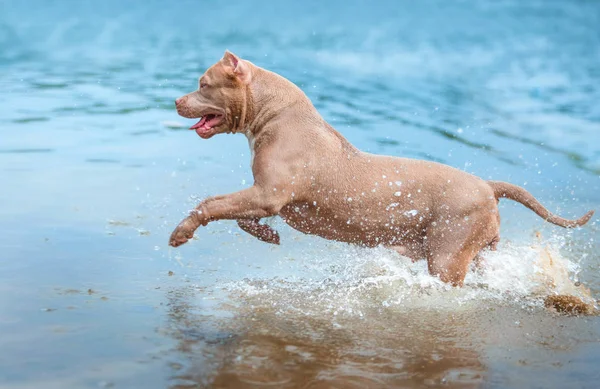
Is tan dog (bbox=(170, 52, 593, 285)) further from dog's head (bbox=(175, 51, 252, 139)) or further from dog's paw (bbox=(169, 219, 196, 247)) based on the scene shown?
dog's paw (bbox=(169, 219, 196, 247))

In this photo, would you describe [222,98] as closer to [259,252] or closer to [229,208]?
[229,208]

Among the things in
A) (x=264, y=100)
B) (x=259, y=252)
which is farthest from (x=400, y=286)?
(x=264, y=100)

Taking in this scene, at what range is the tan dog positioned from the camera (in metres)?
5.98

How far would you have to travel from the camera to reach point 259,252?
7414 mm

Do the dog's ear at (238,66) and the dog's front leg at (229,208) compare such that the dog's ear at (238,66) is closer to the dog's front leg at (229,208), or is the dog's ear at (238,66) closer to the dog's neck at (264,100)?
the dog's neck at (264,100)

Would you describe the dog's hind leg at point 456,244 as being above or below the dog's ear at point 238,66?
below

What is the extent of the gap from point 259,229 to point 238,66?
110 cm

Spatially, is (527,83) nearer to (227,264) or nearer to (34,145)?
(34,145)

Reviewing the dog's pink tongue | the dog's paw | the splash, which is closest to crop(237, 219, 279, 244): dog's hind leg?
the splash

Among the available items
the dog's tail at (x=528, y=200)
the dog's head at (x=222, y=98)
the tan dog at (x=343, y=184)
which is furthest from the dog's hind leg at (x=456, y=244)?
the dog's head at (x=222, y=98)

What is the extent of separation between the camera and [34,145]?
10562 millimetres

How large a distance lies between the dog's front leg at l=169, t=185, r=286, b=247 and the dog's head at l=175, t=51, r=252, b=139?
642 millimetres

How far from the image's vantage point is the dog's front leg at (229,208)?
571 centimetres

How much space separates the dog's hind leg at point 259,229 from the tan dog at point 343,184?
0.01 metres
